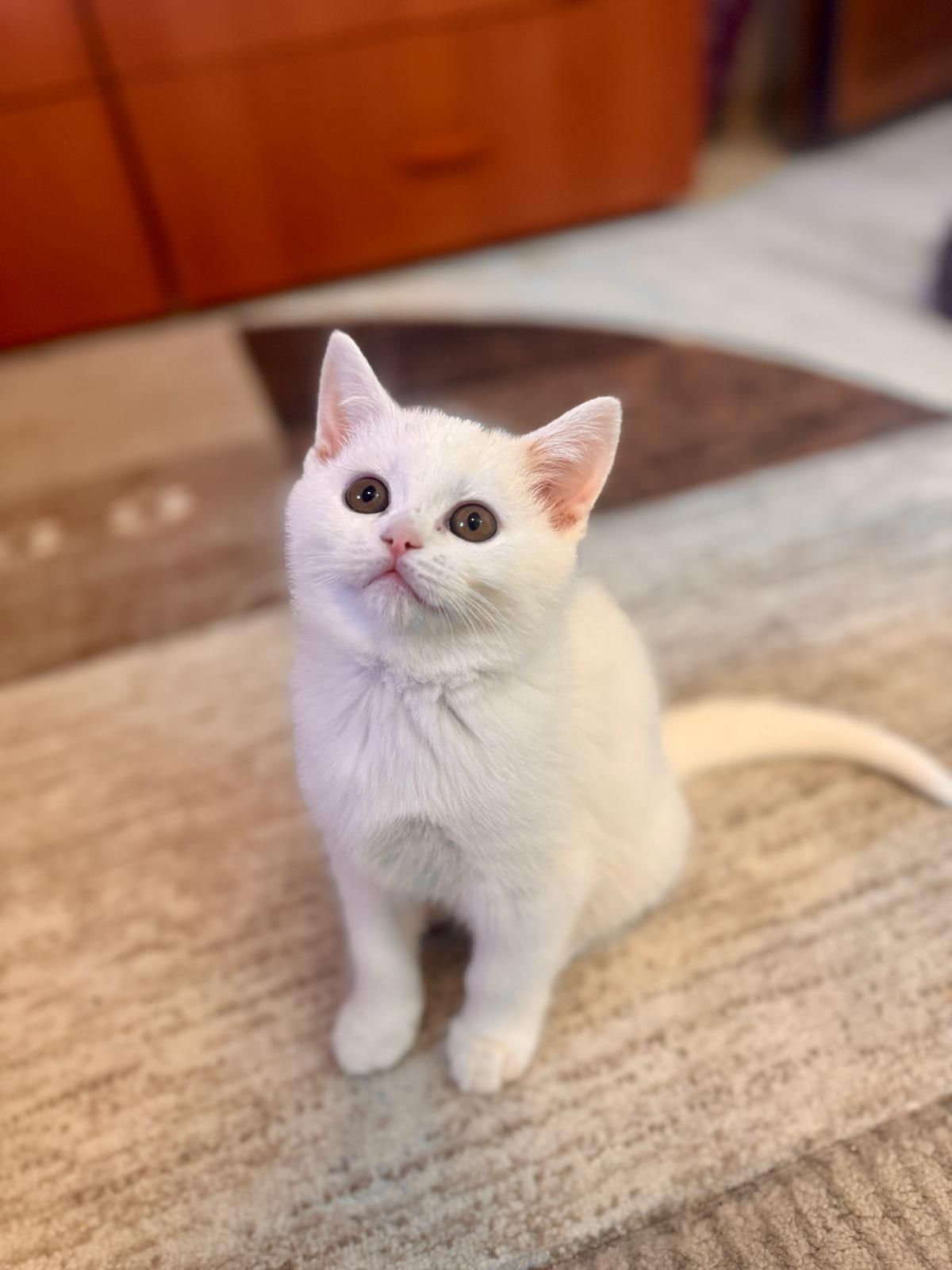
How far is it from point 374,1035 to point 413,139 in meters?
1.73

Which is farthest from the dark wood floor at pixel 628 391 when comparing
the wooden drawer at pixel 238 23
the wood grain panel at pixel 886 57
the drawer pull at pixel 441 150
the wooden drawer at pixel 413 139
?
the wood grain panel at pixel 886 57

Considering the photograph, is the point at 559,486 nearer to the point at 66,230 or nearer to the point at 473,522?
the point at 473,522

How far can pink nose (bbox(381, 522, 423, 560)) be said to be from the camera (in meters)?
0.50

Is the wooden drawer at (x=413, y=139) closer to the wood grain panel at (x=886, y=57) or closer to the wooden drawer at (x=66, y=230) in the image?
the wooden drawer at (x=66, y=230)

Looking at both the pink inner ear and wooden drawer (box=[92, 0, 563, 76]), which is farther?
wooden drawer (box=[92, 0, 563, 76])

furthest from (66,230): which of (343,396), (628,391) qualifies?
(343,396)

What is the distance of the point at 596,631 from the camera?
0.65 m

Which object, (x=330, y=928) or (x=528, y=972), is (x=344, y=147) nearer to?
(x=330, y=928)

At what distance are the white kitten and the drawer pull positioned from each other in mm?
1500

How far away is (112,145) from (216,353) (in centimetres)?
41

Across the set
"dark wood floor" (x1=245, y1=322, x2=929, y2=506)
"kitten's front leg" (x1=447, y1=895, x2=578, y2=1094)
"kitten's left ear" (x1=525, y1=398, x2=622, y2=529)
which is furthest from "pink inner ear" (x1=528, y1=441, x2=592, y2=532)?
"dark wood floor" (x1=245, y1=322, x2=929, y2=506)

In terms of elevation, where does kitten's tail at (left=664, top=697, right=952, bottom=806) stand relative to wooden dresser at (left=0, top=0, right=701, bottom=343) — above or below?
below

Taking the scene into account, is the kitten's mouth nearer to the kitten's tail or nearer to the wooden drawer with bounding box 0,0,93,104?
the kitten's tail

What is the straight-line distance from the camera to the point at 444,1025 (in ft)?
2.47
